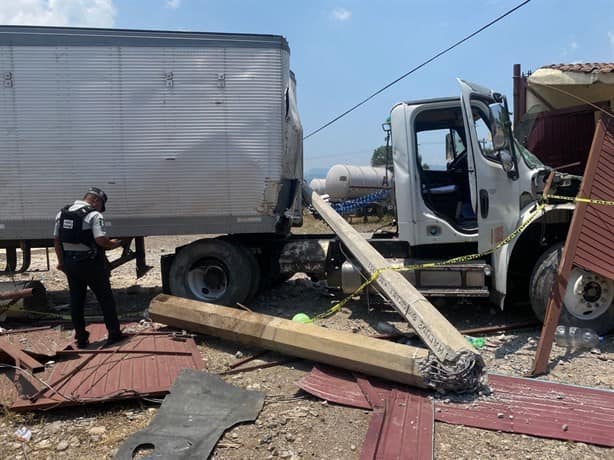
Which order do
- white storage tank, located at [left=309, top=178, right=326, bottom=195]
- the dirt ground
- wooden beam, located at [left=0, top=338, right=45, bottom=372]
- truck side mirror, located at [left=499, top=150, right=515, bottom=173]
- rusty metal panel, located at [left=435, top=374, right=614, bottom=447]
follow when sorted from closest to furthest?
the dirt ground, rusty metal panel, located at [left=435, top=374, right=614, bottom=447], wooden beam, located at [left=0, top=338, right=45, bottom=372], truck side mirror, located at [left=499, top=150, right=515, bottom=173], white storage tank, located at [left=309, top=178, right=326, bottom=195]

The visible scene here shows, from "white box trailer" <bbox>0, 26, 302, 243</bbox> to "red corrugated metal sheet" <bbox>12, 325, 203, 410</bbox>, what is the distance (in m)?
1.77

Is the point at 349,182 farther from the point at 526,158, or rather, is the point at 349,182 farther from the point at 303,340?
the point at 303,340

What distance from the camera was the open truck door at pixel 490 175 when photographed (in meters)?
5.47

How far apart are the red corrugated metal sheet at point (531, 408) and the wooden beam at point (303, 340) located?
19 centimetres

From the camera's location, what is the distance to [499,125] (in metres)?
5.32

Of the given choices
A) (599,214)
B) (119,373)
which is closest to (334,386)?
(119,373)

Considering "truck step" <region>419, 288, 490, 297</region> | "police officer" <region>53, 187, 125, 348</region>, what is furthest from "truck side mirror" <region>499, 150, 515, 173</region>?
"police officer" <region>53, 187, 125, 348</region>

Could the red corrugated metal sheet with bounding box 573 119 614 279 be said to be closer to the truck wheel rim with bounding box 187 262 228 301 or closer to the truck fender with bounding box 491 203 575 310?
the truck fender with bounding box 491 203 575 310

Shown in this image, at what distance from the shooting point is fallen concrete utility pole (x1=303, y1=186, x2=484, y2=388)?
12.6ft

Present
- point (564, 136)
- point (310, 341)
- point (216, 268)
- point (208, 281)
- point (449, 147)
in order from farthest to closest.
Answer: point (564, 136) < point (208, 281) < point (216, 268) < point (449, 147) < point (310, 341)

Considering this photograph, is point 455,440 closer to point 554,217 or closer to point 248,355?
point 248,355

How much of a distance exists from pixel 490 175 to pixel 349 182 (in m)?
18.3

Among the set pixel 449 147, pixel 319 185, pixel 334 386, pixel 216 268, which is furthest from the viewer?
pixel 319 185

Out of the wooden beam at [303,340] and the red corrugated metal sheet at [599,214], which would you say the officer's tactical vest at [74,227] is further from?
the red corrugated metal sheet at [599,214]
